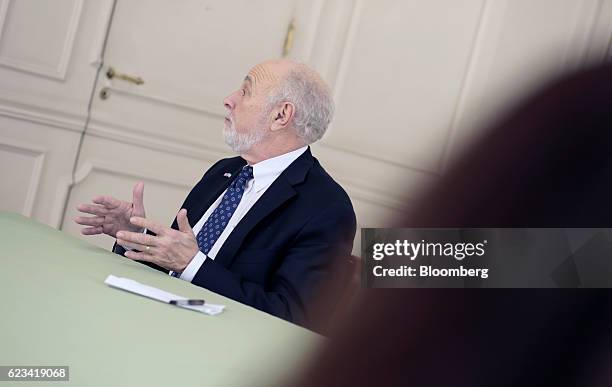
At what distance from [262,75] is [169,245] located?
82 centimetres

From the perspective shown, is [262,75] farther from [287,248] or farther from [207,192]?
[287,248]

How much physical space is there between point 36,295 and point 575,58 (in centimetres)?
103

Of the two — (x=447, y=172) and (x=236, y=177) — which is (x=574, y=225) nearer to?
(x=447, y=172)

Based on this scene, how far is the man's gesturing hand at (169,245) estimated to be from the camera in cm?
174

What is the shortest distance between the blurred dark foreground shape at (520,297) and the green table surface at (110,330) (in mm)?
362

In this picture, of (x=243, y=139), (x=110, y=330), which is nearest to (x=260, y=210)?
(x=243, y=139)

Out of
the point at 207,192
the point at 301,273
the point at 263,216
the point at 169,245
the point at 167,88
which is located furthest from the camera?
the point at 167,88

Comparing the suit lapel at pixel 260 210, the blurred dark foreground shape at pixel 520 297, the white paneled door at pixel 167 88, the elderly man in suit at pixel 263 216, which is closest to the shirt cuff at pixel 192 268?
the elderly man in suit at pixel 263 216

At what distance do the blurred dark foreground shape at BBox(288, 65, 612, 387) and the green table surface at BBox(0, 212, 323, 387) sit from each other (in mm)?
362

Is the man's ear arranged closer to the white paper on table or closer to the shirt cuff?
the shirt cuff

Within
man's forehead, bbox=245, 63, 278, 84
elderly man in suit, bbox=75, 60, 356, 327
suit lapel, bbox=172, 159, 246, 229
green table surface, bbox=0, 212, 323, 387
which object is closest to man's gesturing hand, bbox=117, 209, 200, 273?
elderly man in suit, bbox=75, 60, 356, 327

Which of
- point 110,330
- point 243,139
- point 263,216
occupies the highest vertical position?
point 243,139

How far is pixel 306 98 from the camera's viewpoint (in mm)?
2414

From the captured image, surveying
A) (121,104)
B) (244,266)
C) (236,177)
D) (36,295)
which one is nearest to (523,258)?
(36,295)
